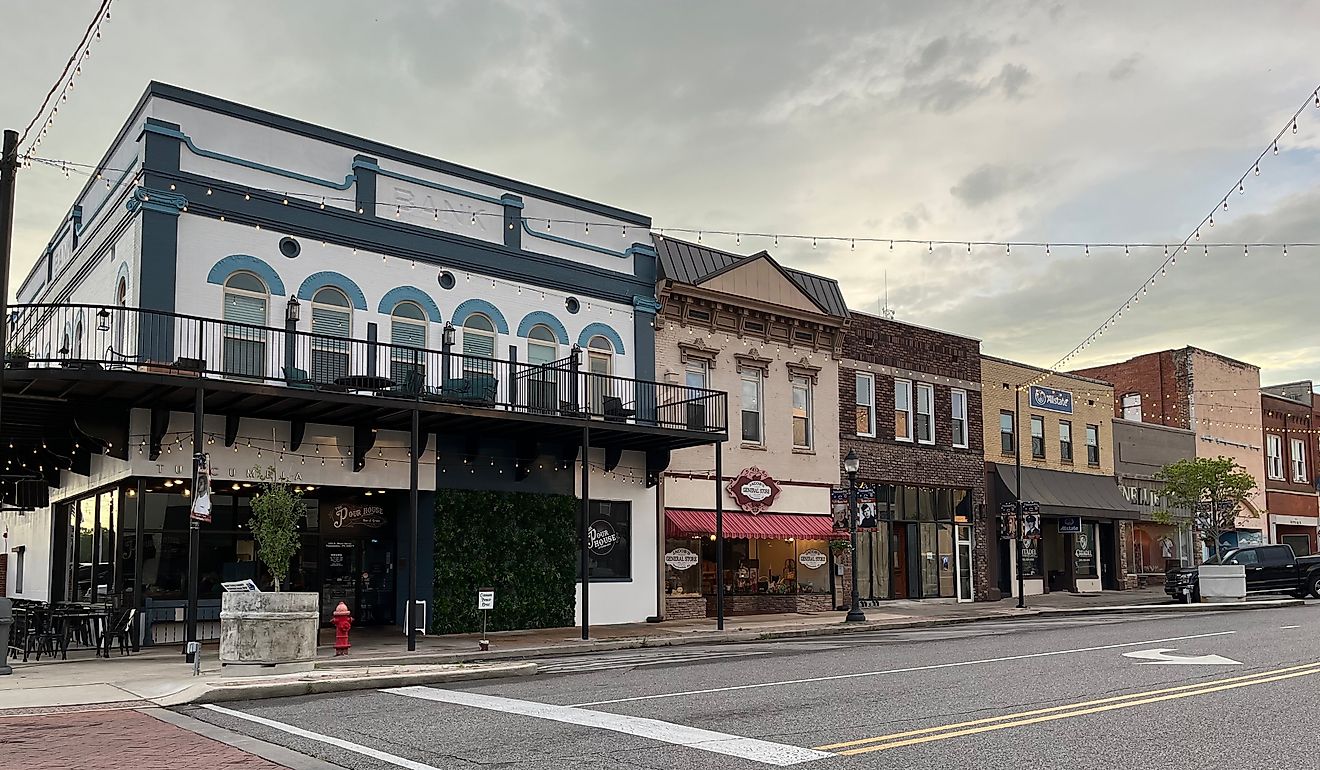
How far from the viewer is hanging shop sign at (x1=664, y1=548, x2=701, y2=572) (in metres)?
26.9

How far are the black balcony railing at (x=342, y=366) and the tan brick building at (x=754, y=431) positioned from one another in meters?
1.58

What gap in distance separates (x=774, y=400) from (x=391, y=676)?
54.7 feet

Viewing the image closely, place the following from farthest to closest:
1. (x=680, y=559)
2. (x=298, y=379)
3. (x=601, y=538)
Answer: (x=680, y=559) < (x=601, y=538) < (x=298, y=379)

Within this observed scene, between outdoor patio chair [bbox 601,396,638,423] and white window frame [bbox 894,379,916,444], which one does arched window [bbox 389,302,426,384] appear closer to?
outdoor patio chair [bbox 601,396,638,423]

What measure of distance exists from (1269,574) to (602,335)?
66.2 ft

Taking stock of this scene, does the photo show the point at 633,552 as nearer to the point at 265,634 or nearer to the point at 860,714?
the point at 265,634

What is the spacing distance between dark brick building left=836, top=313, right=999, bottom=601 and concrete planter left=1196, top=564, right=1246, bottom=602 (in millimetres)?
5909

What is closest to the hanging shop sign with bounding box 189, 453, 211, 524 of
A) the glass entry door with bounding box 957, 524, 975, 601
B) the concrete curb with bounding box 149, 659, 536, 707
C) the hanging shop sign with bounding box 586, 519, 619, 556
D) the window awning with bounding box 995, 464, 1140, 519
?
the concrete curb with bounding box 149, 659, 536, 707

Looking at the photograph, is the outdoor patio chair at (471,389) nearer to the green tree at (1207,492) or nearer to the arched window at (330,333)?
the arched window at (330,333)

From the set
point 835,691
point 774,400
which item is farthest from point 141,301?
Answer: point 774,400

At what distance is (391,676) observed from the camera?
14.5 m

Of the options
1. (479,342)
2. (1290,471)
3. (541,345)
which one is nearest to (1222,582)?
(541,345)

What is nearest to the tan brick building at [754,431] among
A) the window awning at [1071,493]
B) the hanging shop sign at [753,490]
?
the hanging shop sign at [753,490]

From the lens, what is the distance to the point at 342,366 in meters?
21.5
